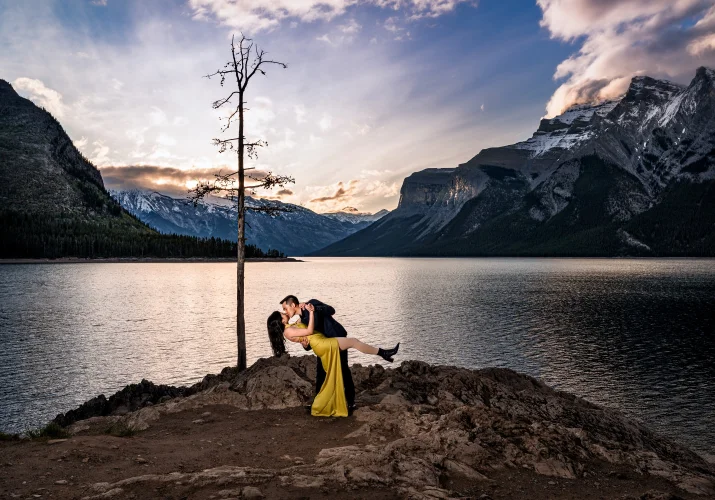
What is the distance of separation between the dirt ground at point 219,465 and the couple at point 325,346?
21.7 inches

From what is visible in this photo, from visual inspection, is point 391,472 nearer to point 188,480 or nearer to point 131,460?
point 188,480

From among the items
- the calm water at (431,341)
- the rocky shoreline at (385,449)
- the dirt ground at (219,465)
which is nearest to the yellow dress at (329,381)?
the dirt ground at (219,465)

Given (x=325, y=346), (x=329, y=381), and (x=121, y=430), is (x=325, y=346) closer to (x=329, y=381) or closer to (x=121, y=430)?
(x=329, y=381)

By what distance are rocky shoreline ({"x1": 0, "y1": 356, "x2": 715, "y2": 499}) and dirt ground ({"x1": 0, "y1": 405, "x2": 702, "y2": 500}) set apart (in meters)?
0.05

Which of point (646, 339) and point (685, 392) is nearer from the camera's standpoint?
point (685, 392)

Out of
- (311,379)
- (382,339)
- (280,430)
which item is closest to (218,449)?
(280,430)

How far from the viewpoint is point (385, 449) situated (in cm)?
1199

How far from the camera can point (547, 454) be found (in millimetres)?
12492

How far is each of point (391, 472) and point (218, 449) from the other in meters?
5.47

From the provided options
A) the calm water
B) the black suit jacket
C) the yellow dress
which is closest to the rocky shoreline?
the yellow dress

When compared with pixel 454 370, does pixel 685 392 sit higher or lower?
lower

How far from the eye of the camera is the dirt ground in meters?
9.73

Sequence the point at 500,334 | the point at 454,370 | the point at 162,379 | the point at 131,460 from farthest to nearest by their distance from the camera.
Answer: the point at 500,334
the point at 162,379
the point at 454,370
the point at 131,460

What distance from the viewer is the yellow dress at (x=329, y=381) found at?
15.3 metres
